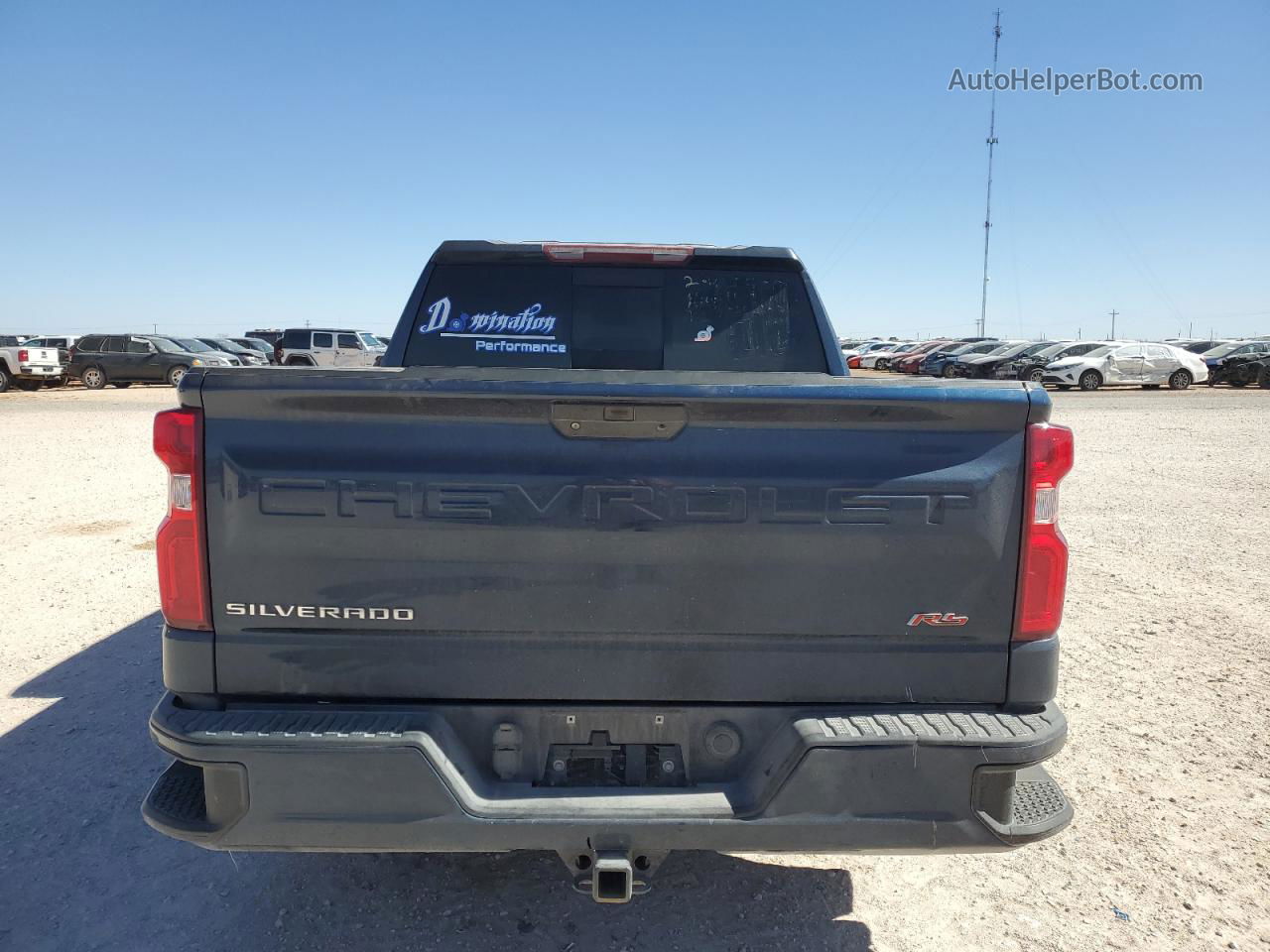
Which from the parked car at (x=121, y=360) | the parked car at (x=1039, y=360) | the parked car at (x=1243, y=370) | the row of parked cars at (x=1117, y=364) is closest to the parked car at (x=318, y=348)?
the parked car at (x=121, y=360)

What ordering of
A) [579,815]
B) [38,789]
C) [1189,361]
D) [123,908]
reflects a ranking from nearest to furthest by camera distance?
[579,815] < [123,908] < [38,789] < [1189,361]

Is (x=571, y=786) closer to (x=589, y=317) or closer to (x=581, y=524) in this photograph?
(x=581, y=524)

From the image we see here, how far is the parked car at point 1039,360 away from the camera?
31219 millimetres

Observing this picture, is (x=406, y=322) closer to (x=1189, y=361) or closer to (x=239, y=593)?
(x=239, y=593)

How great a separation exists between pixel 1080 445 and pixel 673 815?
50.2 ft

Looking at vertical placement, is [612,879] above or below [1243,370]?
below

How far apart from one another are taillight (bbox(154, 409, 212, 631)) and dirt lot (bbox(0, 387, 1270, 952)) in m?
1.28

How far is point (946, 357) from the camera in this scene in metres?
40.4

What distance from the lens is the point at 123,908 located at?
9.59 feet

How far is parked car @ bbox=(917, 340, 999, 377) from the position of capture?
37931 mm

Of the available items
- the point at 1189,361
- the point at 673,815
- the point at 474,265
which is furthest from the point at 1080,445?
the point at 1189,361

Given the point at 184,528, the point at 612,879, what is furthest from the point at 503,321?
the point at 612,879

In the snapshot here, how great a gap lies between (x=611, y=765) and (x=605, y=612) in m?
0.46

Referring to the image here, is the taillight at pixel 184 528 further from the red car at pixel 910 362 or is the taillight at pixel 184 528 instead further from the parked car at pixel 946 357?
the red car at pixel 910 362
